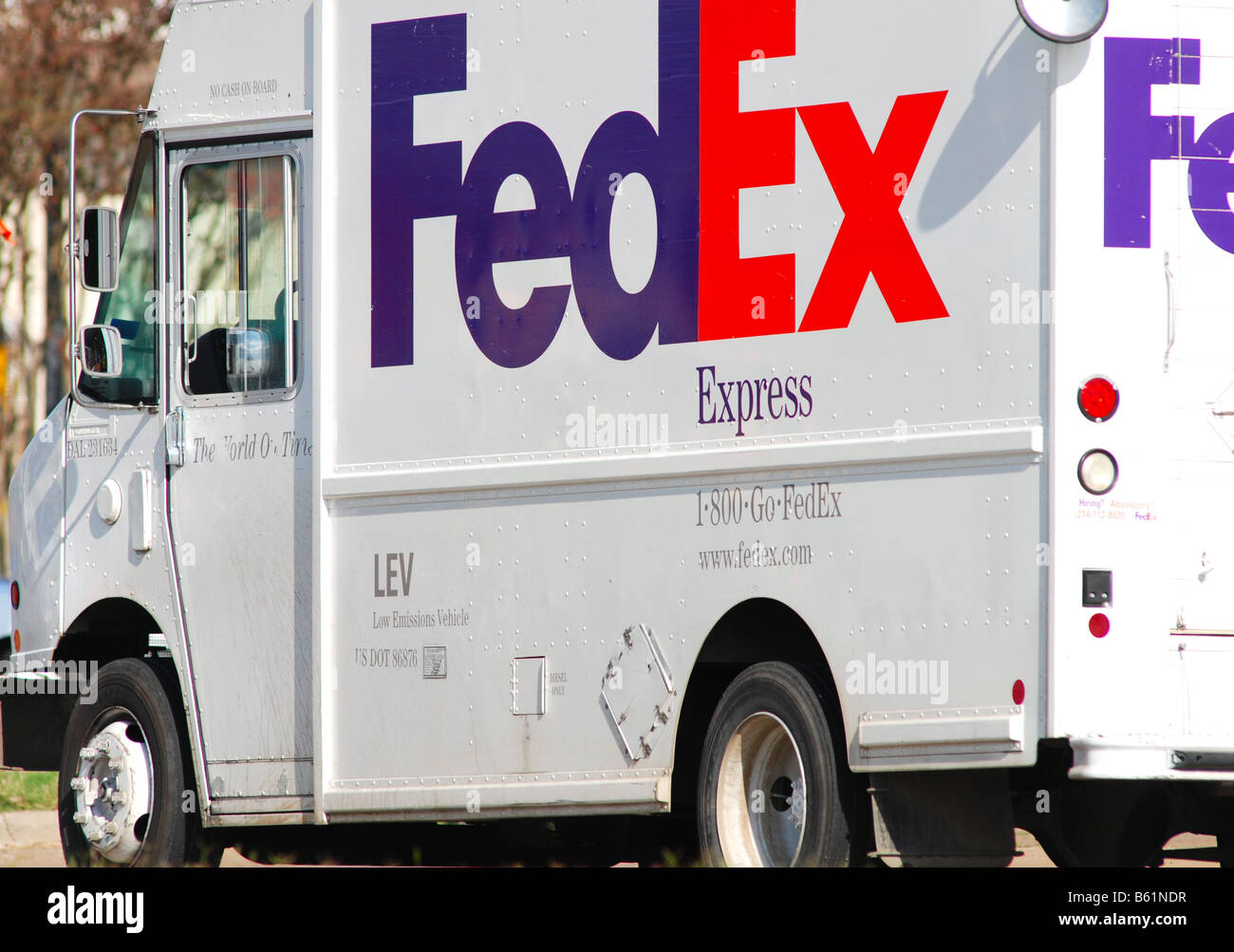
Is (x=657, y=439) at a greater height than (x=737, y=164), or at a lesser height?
lesser

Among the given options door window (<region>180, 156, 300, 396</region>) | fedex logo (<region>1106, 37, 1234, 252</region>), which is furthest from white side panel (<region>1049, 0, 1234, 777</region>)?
door window (<region>180, 156, 300, 396</region>)

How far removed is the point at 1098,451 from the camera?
6375 millimetres

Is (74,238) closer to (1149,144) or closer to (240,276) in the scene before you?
(240,276)

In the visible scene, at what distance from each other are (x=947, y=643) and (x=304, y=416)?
3.04m

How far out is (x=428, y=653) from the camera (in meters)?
8.05

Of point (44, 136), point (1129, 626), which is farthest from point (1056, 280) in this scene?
point (44, 136)

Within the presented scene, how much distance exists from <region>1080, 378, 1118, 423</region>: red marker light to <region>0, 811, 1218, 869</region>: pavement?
5048 mm

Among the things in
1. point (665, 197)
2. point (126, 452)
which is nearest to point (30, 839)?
point (126, 452)

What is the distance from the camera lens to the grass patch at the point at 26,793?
12.8 metres

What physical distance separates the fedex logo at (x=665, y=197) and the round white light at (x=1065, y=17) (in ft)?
1.47

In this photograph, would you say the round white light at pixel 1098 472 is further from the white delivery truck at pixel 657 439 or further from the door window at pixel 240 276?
the door window at pixel 240 276

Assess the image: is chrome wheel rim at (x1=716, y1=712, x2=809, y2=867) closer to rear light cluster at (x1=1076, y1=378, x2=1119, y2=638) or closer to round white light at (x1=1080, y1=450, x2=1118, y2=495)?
rear light cluster at (x1=1076, y1=378, x2=1119, y2=638)

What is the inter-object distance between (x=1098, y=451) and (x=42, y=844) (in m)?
7.36

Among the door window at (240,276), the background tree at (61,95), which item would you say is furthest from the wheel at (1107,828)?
the background tree at (61,95)
